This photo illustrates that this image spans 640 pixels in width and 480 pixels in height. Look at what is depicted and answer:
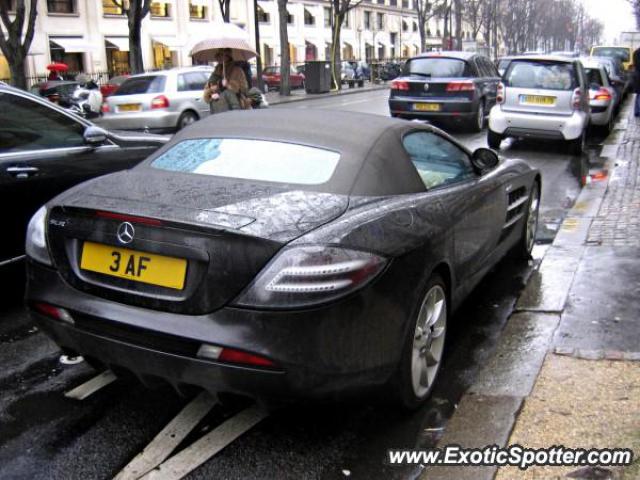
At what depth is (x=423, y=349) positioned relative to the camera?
3455mm

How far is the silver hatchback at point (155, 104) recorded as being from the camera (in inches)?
598

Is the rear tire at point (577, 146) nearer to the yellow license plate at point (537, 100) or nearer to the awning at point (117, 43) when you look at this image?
the yellow license plate at point (537, 100)

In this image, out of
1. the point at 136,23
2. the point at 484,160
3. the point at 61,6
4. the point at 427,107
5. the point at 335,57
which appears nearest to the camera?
the point at 484,160

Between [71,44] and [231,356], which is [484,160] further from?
[71,44]

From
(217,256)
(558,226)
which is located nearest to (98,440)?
(217,256)

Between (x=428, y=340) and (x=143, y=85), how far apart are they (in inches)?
528

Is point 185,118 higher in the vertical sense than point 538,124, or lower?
higher

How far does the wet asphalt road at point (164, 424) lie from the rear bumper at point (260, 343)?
19cm

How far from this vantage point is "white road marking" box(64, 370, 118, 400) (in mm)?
3664

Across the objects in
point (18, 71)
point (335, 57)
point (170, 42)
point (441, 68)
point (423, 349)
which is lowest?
point (423, 349)

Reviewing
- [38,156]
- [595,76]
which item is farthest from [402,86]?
[38,156]

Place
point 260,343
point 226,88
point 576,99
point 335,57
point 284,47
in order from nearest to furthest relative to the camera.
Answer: point 260,343 < point 226,88 < point 576,99 < point 284,47 < point 335,57

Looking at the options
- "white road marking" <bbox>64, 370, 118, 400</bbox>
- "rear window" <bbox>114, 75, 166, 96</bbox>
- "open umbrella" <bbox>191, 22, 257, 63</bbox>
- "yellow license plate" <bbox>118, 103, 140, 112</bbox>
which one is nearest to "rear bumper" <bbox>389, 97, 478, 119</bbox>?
"rear window" <bbox>114, 75, 166, 96</bbox>

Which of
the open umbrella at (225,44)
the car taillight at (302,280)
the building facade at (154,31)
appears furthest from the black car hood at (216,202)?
the building facade at (154,31)
